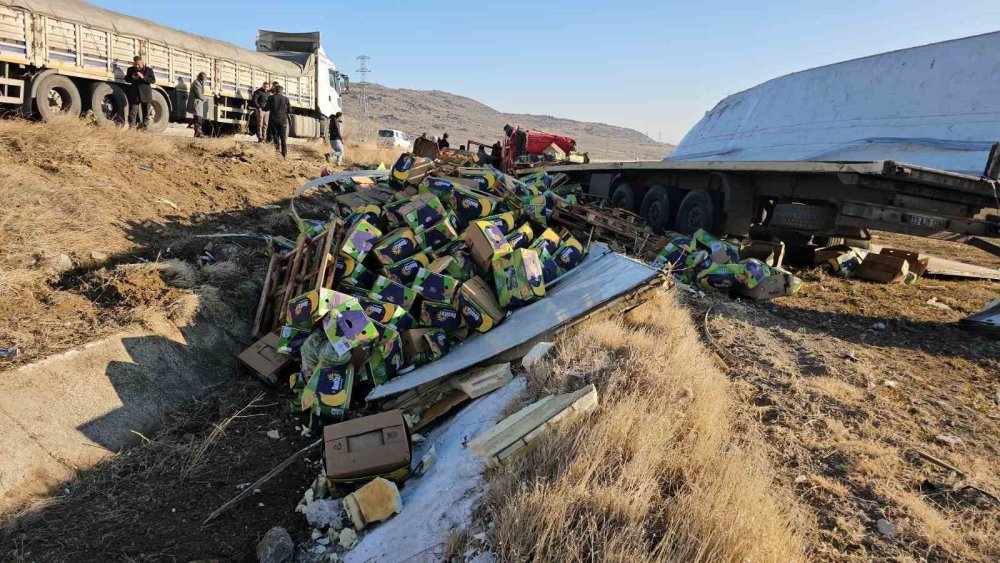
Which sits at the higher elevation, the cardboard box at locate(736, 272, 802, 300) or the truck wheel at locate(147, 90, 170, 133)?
the truck wheel at locate(147, 90, 170, 133)

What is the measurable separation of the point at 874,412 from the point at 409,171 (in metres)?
6.01

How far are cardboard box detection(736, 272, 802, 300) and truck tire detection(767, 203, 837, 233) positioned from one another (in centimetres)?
86

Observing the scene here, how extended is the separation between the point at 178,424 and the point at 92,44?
422 inches

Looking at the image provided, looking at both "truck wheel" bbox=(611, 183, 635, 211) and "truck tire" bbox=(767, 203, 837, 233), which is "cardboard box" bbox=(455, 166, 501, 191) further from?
"truck wheel" bbox=(611, 183, 635, 211)

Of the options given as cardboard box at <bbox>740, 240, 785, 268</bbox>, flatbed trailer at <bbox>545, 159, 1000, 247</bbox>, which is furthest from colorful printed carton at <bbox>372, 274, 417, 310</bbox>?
flatbed trailer at <bbox>545, 159, 1000, 247</bbox>

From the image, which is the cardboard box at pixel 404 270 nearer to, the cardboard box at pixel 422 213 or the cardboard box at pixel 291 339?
the cardboard box at pixel 422 213

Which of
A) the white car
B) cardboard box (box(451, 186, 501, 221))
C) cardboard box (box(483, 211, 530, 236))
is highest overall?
the white car

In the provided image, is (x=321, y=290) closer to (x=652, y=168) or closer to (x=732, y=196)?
(x=732, y=196)

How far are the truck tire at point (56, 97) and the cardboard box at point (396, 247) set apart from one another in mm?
8057

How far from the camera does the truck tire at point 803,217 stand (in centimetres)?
714

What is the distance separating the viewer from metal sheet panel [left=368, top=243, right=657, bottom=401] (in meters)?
4.61

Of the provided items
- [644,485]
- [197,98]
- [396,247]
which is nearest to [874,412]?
[644,485]

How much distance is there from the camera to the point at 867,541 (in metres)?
2.60

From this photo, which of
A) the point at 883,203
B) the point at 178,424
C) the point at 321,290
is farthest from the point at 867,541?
the point at 883,203
